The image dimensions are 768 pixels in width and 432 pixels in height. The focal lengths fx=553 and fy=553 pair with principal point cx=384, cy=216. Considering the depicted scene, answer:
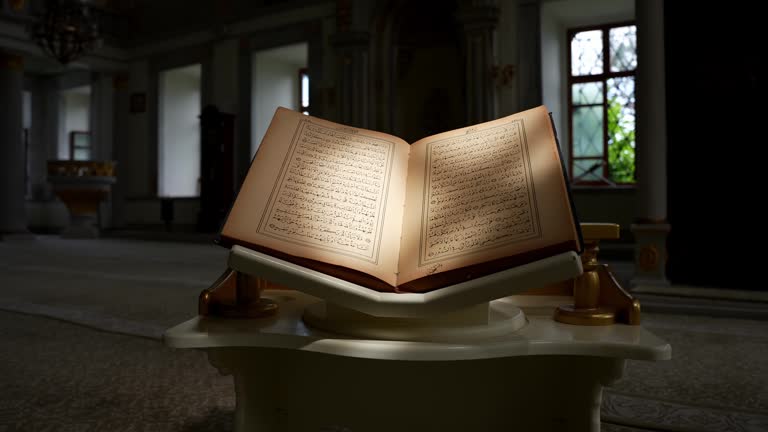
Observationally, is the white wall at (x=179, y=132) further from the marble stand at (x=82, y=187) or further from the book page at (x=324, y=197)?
the book page at (x=324, y=197)

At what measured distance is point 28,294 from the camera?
360 cm

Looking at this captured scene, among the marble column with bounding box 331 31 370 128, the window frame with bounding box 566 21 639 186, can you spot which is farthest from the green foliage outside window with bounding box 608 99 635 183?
the marble column with bounding box 331 31 370 128

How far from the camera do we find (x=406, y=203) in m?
0.80

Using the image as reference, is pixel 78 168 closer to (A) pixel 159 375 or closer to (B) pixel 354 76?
(B) pixel 354 76

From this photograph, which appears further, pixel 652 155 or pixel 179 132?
pixel 179 132

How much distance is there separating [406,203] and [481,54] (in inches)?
276

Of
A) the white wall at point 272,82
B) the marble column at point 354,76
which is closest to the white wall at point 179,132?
the white wall at point 272,82

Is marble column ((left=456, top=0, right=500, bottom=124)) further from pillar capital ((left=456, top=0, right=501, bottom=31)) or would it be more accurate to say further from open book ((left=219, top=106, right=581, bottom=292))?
open book ((left=219, top=106, right=581, bottom=292))

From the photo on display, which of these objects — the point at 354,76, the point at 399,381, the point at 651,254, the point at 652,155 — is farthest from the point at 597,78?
the point at 399,381

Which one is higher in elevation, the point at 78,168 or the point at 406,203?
the point at 78,168

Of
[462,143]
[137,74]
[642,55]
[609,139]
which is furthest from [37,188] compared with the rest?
[462,143]

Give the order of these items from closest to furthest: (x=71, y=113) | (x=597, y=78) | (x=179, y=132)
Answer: (x=597, y=78) < (x=179, y=132) < (x=71, y=113)

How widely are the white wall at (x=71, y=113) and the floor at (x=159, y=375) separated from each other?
11375 mm

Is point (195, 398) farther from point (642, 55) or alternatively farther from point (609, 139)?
point (609, 139)
